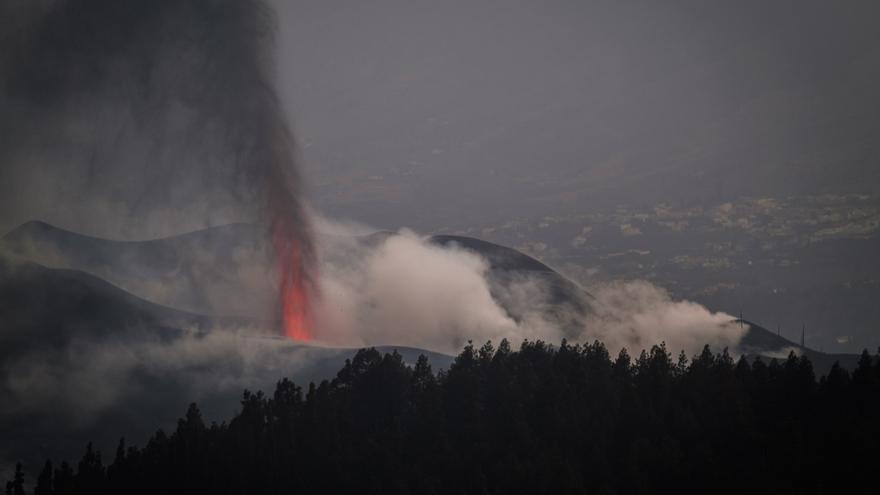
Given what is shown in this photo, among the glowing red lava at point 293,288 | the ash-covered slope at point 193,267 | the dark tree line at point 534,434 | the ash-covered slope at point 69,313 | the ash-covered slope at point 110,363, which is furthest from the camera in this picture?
the ash-covered slope at point 193,267

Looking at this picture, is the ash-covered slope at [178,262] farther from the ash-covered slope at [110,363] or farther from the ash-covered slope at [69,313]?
the ash-covered slope at [110,363]

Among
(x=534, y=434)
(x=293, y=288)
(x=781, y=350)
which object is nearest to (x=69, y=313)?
(x=293, y=288)

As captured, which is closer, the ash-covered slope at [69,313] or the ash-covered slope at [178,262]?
the ash-covered slope at [69,313]

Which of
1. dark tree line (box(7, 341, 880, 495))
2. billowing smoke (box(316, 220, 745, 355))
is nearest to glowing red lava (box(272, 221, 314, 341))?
billowing smoke (box(316, 220, 745, 355))

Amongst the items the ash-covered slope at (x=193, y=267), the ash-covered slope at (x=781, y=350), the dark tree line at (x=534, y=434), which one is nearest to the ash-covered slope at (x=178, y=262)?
the ash-covered slope at (x=193, y=267)

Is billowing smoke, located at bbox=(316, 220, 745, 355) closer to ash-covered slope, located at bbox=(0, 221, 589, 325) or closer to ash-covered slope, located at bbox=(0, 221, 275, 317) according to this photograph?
ash-covered slope, located at bbox=(0, 221, 589, 325)

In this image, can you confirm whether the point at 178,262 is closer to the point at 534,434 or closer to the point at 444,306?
the point at 444,306
